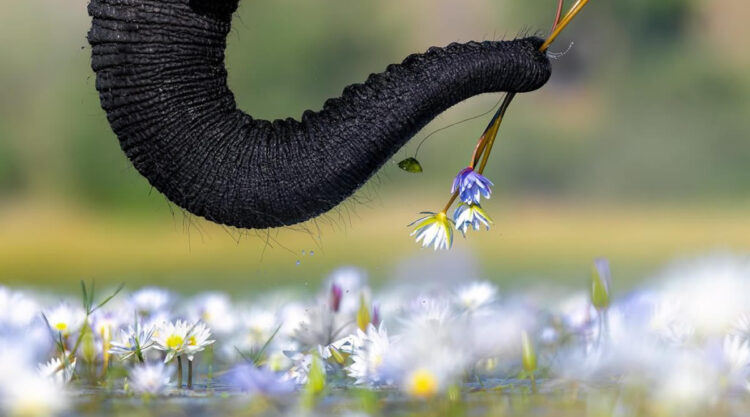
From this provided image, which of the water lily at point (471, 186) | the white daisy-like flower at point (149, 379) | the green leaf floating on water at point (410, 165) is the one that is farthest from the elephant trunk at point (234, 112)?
the white daisy-like flower at point (149, 379)

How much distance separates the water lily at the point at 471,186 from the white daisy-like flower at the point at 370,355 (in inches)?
10.0

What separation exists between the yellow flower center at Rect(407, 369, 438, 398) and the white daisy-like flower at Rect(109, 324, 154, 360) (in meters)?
0.56

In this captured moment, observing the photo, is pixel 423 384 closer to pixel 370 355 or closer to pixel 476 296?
pixel 370 355

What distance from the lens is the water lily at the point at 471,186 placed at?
1.79m

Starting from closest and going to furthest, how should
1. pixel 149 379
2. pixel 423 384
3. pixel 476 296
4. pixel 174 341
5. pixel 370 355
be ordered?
pixel 423 384
pixel 149 379
pixel 370 355
pixel 174 341
pixel 476 296

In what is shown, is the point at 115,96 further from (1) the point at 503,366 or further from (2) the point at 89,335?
(1) the point at 503,366

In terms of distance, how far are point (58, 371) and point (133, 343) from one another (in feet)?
0.58

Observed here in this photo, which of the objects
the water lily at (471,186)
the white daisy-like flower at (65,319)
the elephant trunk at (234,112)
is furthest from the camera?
the white daisy-like flower at (65,319)

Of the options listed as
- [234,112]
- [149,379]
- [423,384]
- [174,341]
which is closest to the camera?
[423,384]

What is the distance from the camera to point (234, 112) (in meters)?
1.98

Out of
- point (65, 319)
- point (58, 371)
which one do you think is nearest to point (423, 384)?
point (58, 371)

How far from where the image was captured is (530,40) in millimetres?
2006

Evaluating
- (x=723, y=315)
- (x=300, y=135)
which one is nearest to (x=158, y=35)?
(x=300, y=135)

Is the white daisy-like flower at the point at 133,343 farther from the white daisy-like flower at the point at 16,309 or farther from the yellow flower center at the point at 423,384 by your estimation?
the yellow flower center at the point at 423,384
